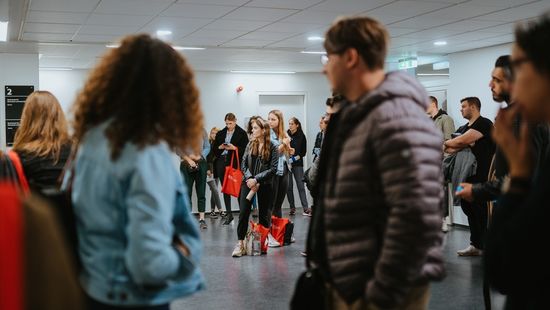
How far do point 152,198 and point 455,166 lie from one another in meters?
5.70

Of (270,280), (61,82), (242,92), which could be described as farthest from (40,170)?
(242,92)

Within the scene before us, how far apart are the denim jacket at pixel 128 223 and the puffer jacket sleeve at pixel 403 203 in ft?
1.85

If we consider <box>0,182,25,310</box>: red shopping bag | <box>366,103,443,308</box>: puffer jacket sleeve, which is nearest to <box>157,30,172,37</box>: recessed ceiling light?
<box>366,103,443,308</box>: puffer jacket sleeve

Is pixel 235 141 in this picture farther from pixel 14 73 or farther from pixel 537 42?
pixel 537 42

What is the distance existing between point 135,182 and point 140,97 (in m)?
0.26

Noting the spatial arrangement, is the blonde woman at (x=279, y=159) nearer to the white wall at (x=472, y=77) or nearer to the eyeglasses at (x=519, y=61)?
the white wall at (x=472, y=77)

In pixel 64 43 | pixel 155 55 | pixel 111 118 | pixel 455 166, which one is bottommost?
pixel 455 166

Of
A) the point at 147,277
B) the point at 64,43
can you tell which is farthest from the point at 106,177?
the point at 64,43

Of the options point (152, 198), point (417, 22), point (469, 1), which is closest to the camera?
point (152, 198)

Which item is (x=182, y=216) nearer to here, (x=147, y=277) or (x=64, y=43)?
(x=147, y=277)

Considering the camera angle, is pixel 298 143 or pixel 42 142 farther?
pixel 298 143

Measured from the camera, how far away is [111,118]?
1832 millimetres

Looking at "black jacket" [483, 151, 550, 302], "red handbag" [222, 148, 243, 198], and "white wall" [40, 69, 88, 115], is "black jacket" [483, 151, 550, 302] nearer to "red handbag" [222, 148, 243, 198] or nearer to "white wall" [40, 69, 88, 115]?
"red handbag" [222, 148, 243, 198]

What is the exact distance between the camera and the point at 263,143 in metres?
7.48
